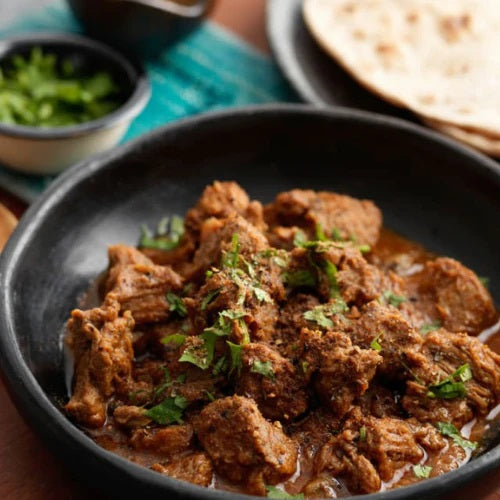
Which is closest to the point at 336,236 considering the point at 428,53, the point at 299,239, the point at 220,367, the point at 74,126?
the point at 299,239

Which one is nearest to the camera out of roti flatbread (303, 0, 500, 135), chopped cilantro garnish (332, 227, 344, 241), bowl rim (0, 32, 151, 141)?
chopped cilantro garnish (332, 227, 344, 241)

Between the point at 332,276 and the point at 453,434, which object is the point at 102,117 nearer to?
the point at 332,276

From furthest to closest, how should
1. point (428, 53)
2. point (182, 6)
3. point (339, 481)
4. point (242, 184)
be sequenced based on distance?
point (182, 6), point (428, 53), point (242, 184), point (339, 481)

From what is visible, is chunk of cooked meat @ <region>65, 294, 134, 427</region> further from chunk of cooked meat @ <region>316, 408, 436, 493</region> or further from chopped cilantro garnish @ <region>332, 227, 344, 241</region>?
chopped cilantro garnish @ <region>332, 227, 344, 241</region>

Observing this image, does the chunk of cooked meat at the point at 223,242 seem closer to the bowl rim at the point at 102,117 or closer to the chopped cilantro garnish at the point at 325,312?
the chopped cilantro garnish at the point at 325,312

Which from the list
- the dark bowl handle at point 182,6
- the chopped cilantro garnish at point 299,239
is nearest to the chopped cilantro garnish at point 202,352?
the chopped cilantro garnish at point 299,239

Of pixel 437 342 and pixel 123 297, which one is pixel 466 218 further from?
pixel 123 297

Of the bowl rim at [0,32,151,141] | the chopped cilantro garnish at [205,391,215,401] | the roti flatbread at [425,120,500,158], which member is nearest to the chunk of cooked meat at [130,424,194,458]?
the chopped cilantro garnish at [205,391,215,401]
